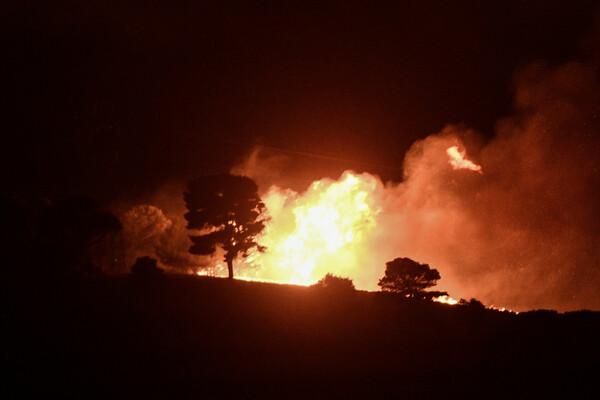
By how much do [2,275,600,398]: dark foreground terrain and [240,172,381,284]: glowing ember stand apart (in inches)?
1182

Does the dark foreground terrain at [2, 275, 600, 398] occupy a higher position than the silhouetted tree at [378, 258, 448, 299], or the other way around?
the silhouetted tree at [378, 258, 448, 299]

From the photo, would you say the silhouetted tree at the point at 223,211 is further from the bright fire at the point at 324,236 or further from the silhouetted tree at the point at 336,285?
the bright fire at the point at 324,236

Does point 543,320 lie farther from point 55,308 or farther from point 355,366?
point 55,308

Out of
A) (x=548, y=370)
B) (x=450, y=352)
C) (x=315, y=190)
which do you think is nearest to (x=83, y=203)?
(x=450, y=352)

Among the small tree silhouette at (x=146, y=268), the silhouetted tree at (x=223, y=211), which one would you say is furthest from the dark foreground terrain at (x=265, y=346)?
the silhouetted tree at (x=223, y=211)

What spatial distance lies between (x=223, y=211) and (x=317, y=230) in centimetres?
2880

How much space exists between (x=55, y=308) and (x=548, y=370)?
69.6ft

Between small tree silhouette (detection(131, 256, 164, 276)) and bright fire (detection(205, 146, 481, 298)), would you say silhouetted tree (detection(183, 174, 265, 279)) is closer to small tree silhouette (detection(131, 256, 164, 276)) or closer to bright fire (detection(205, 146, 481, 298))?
small tree silhouette (detection(131, 256, 164, 276))

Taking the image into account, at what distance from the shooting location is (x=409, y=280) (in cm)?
3956

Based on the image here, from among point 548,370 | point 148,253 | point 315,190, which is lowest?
point 548,370

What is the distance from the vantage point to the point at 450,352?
23.8 metres

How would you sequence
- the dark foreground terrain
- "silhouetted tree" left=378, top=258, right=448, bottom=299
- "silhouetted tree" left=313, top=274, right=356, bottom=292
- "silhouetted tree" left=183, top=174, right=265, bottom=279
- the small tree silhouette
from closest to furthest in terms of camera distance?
1. the dark foreground terrain
2. the small tree silhouette
3. "silhouetted tree" left=313, top=274, right=356, bottom=292
4. "silhouetted tree" left=183, top=174, right=265, bottom=279
5. "silhouetted tree" left=378, top=258, right=448, bottom=299

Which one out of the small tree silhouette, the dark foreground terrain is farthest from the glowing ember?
the dark foreground terrain

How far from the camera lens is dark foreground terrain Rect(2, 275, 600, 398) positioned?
17.3m
